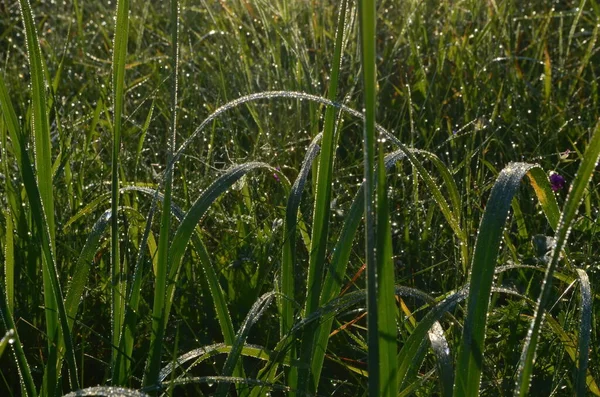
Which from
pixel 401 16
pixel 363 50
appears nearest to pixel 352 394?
pixel 363 50

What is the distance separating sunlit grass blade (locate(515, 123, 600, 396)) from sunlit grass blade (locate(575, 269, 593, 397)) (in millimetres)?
135

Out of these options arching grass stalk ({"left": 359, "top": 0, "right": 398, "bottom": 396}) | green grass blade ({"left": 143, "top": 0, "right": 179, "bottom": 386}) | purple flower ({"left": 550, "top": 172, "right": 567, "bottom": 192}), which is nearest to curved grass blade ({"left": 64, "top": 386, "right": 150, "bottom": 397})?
green grass blade ({"left": 143, "top": 0, "right": 179, "bottom": 386})

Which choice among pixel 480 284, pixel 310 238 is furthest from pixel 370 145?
pixel 310 238

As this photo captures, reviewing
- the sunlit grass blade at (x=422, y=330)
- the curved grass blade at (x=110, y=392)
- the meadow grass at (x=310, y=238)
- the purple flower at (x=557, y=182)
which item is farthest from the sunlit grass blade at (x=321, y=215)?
the purple flower at (x=557, y=182)

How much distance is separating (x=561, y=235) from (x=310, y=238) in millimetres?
687

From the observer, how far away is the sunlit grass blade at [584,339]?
34.8 inches

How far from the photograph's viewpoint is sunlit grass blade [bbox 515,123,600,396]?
28.3 inches

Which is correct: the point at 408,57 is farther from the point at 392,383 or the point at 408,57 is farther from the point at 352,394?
the point at 392,383

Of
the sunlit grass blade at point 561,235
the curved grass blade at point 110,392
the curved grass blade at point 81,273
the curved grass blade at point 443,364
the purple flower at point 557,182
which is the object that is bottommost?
the purple flower at point 557,182

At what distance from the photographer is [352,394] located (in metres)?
1.29

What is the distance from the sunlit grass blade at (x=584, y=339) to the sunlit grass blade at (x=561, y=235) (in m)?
0.13

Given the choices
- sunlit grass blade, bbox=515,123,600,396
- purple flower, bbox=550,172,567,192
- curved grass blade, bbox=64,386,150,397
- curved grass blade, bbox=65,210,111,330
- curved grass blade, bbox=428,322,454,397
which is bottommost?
purple flower, bbox=550,172,567,192

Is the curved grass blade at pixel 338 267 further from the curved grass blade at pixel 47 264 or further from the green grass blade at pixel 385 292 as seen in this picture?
the curved grass blade at pixel 47 264

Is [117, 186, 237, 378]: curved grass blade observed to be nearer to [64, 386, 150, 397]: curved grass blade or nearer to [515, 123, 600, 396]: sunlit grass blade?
[64, 386, 150, 397]: curved grass blade
